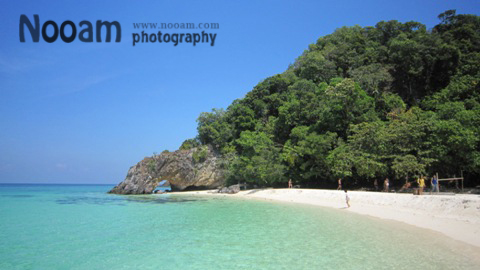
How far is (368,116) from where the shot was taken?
28.2 meters

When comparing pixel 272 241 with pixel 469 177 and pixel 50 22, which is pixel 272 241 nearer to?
pixel 50 22

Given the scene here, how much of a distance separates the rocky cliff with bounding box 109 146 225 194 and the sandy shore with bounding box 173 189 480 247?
21.5m

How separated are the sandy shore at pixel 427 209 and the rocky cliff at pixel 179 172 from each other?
21461 millimetres

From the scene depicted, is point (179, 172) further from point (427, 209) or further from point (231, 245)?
point (231, 245)

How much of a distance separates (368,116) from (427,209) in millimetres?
15328

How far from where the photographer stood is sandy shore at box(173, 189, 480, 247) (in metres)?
10.9

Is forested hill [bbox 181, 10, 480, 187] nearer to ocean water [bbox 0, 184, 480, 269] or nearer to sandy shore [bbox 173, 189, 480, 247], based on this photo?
sandy shore [bbox 173, 189, 480, 247]

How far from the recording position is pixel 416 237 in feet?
33.9

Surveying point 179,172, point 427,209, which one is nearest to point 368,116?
point 427,209

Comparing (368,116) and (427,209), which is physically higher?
(368,116)

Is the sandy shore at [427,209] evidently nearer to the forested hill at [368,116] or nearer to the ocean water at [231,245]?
the ocean water at [231,245]

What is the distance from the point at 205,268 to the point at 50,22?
11.9 m

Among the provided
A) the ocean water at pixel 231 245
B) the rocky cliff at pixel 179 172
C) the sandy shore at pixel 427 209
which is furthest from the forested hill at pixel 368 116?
the ocean water at pixel 231 245

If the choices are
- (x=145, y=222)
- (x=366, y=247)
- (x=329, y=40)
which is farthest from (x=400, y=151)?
(x=329, y=40)
